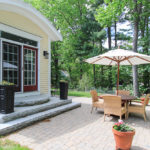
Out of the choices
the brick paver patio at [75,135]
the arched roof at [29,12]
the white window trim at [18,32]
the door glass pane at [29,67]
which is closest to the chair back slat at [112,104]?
the brick paver patio at [75,135]

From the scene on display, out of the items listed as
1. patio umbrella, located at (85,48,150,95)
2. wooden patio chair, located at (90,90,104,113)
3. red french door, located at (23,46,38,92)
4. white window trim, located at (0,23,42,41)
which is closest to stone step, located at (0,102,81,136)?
wooden patio chair, located at (90,90,104,113)

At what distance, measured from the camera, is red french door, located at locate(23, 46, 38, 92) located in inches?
232

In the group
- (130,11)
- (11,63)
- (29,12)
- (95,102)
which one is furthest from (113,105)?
(130,11)

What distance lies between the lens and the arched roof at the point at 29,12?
4787mm

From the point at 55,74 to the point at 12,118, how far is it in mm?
14496

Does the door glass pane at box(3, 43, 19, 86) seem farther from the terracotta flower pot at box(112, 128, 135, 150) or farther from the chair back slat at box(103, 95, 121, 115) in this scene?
the terracotta flower pot at box(112, 128, 135, 150)

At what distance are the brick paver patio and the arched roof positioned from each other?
415cm

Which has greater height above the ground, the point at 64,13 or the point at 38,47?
the point at 64,13

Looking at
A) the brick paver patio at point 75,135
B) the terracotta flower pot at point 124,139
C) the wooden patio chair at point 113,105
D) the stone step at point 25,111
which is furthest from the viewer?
the wooden patio chair at point 113,105

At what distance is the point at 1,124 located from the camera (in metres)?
3.49

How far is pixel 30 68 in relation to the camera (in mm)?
6160

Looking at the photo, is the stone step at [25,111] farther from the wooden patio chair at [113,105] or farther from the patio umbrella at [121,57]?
the patio umbrella at [121,57]

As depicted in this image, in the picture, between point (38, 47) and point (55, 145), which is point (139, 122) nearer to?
point (55, 145)

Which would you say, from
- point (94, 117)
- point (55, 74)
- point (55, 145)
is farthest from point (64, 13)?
point (55, 145)
